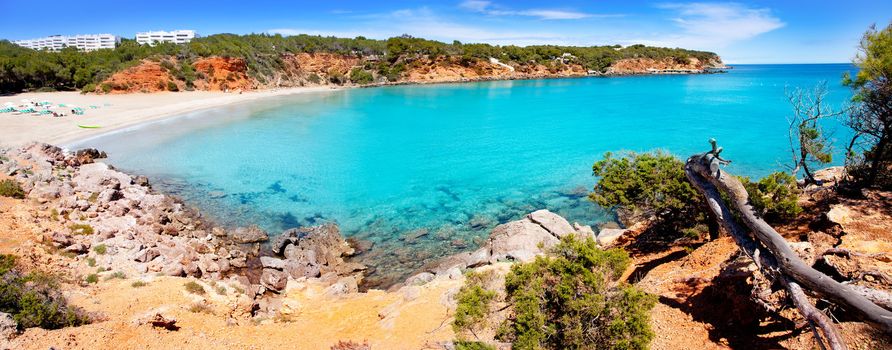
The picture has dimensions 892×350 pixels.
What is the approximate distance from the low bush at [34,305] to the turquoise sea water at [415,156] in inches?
349

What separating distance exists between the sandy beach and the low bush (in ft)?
87.0

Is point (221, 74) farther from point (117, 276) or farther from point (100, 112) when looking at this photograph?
point (117, 276)

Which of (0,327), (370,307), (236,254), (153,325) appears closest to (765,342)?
(370,307)

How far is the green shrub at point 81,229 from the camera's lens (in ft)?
48.9

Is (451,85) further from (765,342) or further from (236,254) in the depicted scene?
(765,342)

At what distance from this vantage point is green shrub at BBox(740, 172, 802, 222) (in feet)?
32.8

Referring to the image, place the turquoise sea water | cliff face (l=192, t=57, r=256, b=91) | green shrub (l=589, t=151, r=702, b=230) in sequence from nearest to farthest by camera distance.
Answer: green shrub (l=589, t=151, r=702, b=230) → the turquoise sea water → cliff face (l=192, t=57, r=256, b=91)

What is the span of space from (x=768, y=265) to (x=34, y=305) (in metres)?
13.3

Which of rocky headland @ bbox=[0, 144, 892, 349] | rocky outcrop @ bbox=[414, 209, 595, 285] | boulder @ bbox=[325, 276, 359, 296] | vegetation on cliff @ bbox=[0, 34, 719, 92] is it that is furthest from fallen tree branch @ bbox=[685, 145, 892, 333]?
vegetation on cliff @ bbox=[0, 34, 719, 92]

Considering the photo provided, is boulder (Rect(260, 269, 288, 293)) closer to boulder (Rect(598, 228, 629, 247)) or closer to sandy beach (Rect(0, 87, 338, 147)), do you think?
boulder (Rect(598, 228, 629, 247))

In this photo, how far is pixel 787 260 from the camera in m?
5.91

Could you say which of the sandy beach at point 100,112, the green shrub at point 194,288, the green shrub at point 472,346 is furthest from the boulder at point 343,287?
the sandy beach at point 100,112

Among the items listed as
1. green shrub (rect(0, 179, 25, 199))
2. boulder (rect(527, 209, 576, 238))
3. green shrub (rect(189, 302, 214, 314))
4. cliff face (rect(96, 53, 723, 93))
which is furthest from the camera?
cliff face (rect(96, 53, 723, 93))

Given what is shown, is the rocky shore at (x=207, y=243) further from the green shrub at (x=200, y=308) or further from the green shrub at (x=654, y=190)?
the green shrub at (x=654, y=190)
